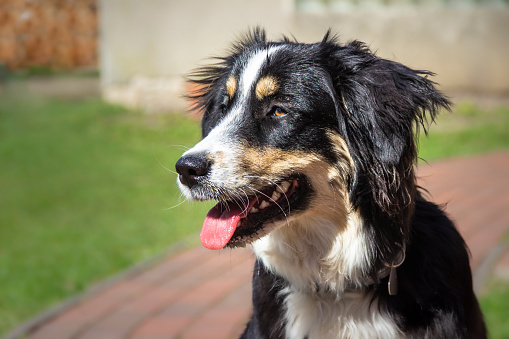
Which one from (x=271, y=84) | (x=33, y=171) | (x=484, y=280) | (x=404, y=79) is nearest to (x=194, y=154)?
(x=271, y=84)

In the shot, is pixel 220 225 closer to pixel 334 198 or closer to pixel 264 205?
pixel 264 205

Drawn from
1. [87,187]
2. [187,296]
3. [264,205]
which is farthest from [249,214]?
[87,187]

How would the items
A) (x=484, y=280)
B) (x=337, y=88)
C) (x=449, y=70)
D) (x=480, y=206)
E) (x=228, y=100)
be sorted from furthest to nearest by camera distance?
(x=449, y=70)
(x=480, y=206)
(x=484, y=280)
(x=228, y=100)
(x=337, y=88)

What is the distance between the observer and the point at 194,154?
2.17 meters

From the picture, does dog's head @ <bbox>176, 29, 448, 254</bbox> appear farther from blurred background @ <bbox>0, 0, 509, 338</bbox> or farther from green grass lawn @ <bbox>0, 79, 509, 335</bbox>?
blurred background @ <bbox>0, 0, 509, 338</bbox>

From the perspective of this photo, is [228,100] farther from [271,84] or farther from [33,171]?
[33,171]

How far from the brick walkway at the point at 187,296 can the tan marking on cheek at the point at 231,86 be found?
0.78 m

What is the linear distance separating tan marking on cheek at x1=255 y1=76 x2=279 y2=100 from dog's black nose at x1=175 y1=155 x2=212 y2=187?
1.24ft

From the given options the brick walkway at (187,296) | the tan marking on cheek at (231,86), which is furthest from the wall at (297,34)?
the tan marking on cheek at (231,86)

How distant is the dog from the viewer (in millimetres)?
2191

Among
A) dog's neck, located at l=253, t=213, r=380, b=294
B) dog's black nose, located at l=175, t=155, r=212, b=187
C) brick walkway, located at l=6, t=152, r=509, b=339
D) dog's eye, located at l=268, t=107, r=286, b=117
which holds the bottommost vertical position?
brick walkway, located at l=6, t=152, r=509, b=339

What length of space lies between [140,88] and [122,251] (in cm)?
543

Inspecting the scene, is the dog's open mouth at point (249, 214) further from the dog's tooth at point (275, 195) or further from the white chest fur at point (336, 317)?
the white chest fur at point (336, 317)

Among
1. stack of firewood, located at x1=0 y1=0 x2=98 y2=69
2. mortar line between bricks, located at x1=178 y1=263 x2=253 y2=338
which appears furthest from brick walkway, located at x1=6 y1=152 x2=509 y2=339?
stack of firewood, located at x1=0 y1=0 x2=98 y2=69
